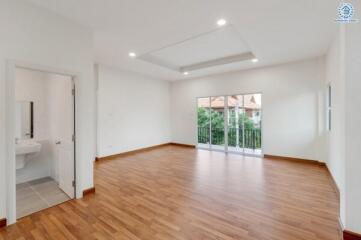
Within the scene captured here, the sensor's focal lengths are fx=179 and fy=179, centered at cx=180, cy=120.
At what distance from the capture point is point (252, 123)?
6.32 m

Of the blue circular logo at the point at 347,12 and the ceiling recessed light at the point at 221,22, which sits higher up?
the ceiling recessed light at the point at 221,22

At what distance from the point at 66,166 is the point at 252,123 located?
559 cm

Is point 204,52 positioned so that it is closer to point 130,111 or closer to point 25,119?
point 130,111

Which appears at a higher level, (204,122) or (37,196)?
(204,122)

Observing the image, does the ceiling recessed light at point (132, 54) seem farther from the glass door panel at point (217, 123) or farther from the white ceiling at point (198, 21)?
the glass door panel at point (217, 123)

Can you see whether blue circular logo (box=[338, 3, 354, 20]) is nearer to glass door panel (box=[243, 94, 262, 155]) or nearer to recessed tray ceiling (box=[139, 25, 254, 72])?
recessed tray ceiling (box=[139, 25, 254, 72])

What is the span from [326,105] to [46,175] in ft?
23.3

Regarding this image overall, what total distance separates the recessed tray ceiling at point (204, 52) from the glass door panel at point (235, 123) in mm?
1672

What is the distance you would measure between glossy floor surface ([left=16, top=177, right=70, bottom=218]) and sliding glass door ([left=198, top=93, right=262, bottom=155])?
525 centimetres

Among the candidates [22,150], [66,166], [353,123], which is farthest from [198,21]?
[22,150]

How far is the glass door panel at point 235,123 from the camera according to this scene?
257 inches

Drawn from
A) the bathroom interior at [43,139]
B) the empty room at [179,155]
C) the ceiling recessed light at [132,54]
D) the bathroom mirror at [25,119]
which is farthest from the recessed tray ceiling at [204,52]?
the bathroom mirror at [25,119]

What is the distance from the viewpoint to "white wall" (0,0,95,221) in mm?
2279

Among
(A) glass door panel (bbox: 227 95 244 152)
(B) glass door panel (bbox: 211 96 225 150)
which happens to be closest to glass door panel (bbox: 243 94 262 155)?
(A) glass door panel (bbox: 227 95 244 152)
